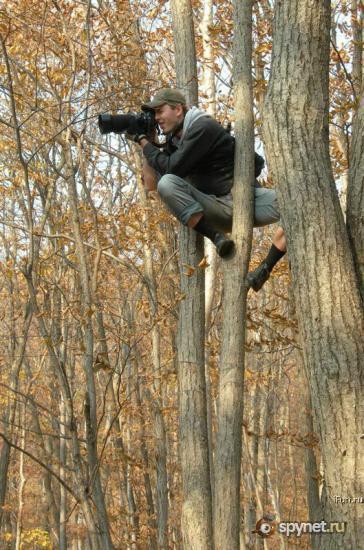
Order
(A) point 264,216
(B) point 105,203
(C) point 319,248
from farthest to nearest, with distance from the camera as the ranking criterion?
(B) point 105,203, (A) point 264,216, (C) point 319,248

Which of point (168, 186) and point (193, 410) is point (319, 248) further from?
point (168, 186)

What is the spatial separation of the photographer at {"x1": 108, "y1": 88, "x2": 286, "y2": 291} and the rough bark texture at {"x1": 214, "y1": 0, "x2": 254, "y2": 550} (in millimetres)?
159

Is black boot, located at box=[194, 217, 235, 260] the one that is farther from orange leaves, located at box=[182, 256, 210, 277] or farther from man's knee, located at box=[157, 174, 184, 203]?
man's knee, located at box=[157, 174, 184, 203]

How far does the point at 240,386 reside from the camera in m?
3.06

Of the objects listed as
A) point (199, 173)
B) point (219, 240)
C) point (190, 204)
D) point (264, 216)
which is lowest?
point (219, 240)

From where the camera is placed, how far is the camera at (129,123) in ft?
12.2

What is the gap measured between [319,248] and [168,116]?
1618mm

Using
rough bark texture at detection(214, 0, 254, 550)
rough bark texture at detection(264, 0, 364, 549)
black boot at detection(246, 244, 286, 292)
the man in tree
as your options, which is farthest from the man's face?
rough bark texture at detection(264, 0, 364, 549)

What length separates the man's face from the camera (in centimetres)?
371

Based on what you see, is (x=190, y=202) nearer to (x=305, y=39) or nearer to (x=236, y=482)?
(x=305, y=39)

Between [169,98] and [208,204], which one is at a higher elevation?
[169,98]

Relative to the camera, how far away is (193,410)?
3.18 meters

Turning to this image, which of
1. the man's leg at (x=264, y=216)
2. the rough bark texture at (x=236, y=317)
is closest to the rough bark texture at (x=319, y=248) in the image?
the rough bark texture at (x=236, y=317)

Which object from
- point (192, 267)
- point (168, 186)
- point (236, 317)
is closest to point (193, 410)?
point (236, 317)
